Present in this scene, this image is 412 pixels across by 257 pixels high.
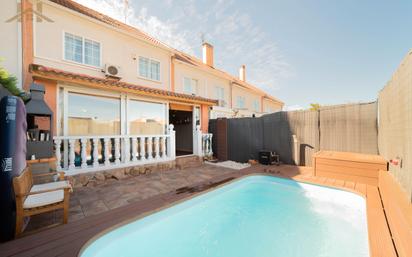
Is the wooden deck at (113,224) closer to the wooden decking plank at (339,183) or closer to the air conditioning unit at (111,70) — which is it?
the wooden decking plank at (339,183)

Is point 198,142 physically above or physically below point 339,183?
above

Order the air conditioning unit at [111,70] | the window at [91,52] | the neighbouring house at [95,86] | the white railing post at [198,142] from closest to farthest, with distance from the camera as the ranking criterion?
the neighbouring house at [95,86] → the window at [91,52] → the air conditioning unit at [111,70] → the white railing post at [198,142]

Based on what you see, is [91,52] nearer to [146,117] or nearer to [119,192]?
[146,117]

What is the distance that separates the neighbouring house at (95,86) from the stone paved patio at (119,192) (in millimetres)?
973

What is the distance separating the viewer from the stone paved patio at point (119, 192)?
3650mm

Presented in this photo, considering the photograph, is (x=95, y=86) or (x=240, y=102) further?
(x=240, y=102)

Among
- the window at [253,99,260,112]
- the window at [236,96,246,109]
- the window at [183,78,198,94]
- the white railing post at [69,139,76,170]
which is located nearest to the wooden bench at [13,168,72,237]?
the white railing post at [69,139,76,170]

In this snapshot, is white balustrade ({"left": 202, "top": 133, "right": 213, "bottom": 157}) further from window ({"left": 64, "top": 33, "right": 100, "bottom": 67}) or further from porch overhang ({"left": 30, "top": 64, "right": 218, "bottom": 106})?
window ({"left": 64, "top": 33, "right": 100, "bottom": 67})

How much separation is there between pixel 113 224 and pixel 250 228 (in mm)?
3106

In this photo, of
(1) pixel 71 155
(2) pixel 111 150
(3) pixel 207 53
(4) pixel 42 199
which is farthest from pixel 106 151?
(3) pixel 207 53

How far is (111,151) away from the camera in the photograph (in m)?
6.83

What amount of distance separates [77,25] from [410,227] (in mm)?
11850

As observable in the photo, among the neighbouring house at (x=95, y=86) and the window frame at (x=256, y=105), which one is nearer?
the neighbouring house at (x=95, y=86)

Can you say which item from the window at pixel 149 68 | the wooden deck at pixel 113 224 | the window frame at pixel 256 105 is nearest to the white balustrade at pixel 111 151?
the wooden deck at pixel 113 224
